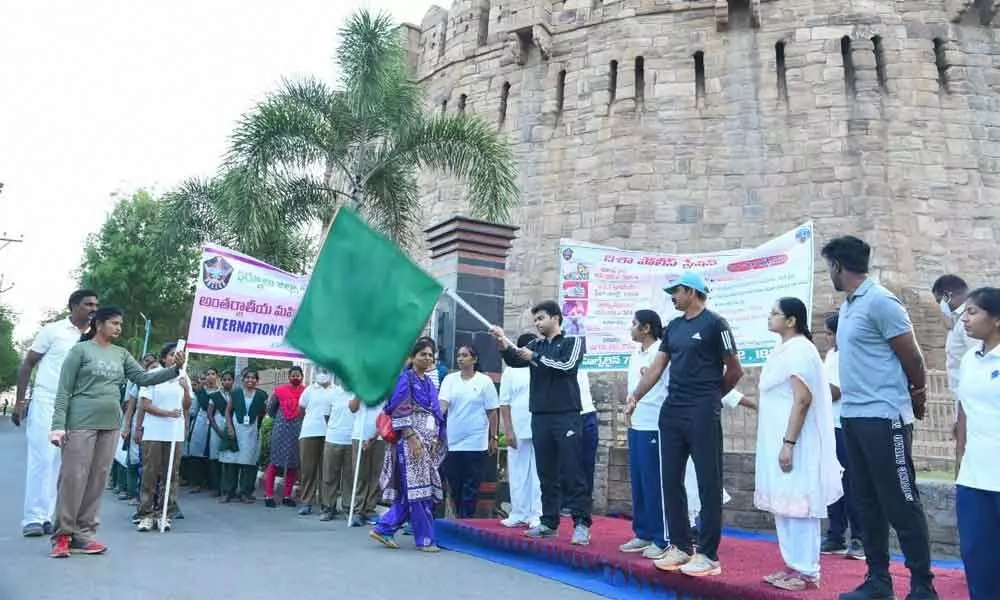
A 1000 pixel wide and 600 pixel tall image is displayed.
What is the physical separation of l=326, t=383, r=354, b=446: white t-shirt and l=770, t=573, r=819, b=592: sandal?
4.86 m

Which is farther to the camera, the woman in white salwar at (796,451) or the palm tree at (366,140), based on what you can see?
the palm tree at (366,140)

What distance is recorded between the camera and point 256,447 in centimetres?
856

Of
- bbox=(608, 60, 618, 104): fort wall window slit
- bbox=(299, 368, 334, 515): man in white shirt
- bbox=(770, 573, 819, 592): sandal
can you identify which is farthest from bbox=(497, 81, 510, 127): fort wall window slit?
bbox=(770, 573, 819, 592): sandal

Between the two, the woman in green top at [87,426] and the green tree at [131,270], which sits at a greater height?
the green tree at [131,270]

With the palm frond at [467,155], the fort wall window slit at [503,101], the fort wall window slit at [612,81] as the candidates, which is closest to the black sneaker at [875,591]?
the palm frond at [467,155]

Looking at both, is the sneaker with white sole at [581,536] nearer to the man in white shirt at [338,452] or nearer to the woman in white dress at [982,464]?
the woman in white dress at [982,464]

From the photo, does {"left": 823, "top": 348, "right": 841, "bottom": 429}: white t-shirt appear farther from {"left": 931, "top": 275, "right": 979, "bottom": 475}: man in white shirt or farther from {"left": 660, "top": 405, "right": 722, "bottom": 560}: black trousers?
{"left": 660, "top": 405, "right": 722, "bottom": 560}: black trousers

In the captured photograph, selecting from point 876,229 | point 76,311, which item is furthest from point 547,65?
point 76,311

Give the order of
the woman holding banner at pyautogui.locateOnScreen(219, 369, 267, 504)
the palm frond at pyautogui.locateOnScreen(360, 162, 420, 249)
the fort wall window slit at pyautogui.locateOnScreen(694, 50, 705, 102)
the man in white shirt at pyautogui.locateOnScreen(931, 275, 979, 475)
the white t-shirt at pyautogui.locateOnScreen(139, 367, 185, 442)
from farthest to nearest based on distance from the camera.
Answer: the fort wall window slit at pyautogui.locateOnScreen(694, 50, 705, 102) < the palm frond at pyautogui.locateOnScreen(360, 162, 420, 249) < the woman holding banner at pyautogui.locateOnScreen(219, 369, 267, 504) < the white t-shirt at pyautogui.locateOnScreen(139, 367, 185, 442) < the man in white shirt at pyautogui.locateOnScreen(931, 275, 979, 475)

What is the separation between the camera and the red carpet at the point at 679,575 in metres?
3.61

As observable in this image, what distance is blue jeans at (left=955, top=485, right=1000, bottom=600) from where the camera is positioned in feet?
9.06

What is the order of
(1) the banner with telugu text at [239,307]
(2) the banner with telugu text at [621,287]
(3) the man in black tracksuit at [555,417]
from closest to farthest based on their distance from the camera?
1. (3) the man in black tracksuit at [555,417]
2. (1) the banner with telugu text at [239,307]
3. (2) the banner with telugu text at [621,287]

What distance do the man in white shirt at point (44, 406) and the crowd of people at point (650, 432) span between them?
1 centimetres

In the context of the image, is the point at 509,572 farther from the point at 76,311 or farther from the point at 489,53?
the point at 489,53
